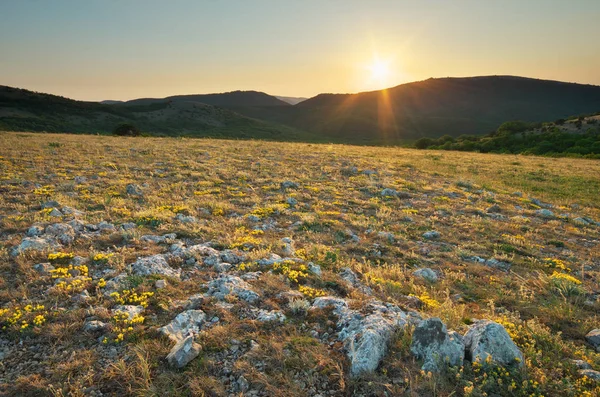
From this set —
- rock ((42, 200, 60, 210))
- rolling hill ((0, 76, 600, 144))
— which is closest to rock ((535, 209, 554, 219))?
rock ((42, 200, 60, 210))

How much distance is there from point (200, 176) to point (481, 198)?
1500 centimetres

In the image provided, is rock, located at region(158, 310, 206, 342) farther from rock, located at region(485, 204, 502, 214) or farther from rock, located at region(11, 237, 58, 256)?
rock, located at region(485, 204, 502, 214)

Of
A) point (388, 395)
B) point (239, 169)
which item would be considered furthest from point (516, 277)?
point (239, 169)

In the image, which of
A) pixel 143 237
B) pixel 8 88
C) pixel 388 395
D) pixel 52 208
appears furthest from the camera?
pixel 8 88

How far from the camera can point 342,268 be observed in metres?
7.82

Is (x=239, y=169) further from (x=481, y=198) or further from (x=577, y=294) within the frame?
(x=577, y=294)

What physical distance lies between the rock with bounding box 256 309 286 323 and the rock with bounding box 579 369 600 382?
4.21 metres

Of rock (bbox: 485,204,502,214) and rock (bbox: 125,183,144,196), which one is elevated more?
rock (bbox: 125,183,144,196)

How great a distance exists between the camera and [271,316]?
558 cm

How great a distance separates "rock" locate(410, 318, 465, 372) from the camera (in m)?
4.48

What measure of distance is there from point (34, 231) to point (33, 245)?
127 centimetres

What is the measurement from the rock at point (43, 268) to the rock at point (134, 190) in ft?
23.5

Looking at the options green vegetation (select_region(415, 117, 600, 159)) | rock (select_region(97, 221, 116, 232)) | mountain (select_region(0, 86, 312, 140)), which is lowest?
rock (select_region(97, 221, 116, 232))

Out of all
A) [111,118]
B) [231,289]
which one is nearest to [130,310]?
[231,289]
